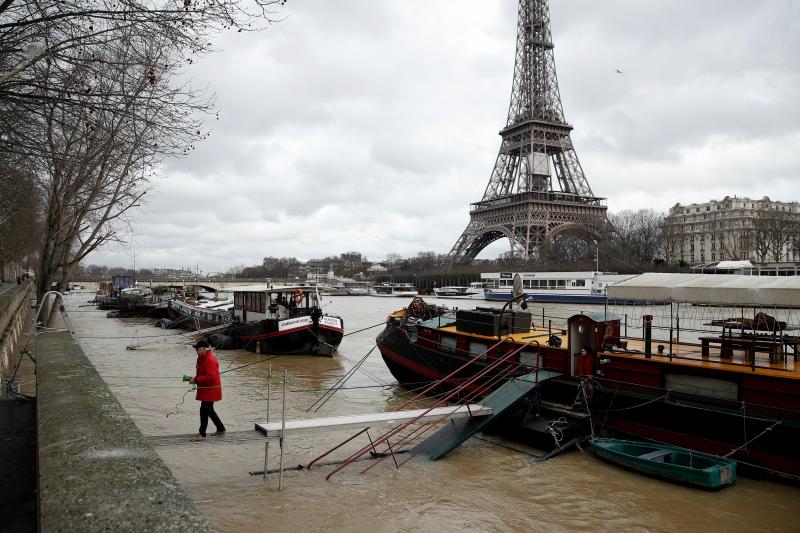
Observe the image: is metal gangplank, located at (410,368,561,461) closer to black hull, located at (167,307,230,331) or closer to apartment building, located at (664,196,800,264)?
black hull, located at (167,307,230,331)

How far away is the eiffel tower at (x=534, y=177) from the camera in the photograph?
94375 mm

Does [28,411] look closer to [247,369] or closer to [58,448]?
[58,448]

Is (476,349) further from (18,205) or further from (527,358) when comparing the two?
(18,205)

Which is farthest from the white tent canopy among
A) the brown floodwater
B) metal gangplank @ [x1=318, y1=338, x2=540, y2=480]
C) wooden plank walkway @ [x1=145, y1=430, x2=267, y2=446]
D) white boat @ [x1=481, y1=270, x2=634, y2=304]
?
white boat @ [x1=481, y1=270, x2=634, y2=304]

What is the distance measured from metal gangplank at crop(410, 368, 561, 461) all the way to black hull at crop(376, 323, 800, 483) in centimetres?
48

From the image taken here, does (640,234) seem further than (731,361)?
Yes

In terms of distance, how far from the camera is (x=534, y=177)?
321ft

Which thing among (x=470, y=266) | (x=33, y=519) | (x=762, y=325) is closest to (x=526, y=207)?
(x=470, y=266)

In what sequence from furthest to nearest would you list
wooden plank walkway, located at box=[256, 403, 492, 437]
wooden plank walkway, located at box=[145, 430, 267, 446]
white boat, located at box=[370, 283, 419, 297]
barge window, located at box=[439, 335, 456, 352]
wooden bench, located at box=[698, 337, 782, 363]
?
white boat, located at box=[370, 283, 419, 297] < barge window, located at box=[439, 335, 456, 352] < wooden bench, located at box=[698, 337, 782, 363] < wooden plank walkway, located at box=[256, 403, 492, 437] < wooden plank walkway, located at box=[145, 430, 267, 446]

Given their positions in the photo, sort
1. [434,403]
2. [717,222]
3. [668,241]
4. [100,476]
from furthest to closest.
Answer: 1. [717,222]
2. [668,241]
3. [434,403]
4. [100,476]

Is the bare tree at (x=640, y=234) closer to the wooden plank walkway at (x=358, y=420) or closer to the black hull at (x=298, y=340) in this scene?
the black hull at (x=298, y=340)

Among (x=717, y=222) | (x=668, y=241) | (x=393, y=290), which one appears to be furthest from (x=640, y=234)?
(x=717, y=222)

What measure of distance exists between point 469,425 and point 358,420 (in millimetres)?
3145

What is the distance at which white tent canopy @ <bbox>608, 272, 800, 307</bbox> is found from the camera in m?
11.9
